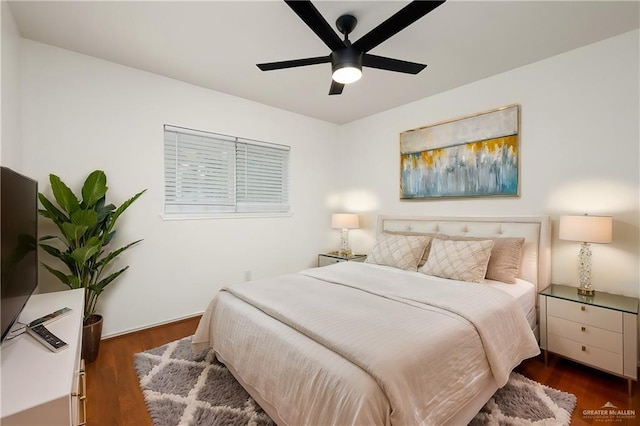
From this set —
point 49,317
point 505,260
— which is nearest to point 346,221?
point 505,260

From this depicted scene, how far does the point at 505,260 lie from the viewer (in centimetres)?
254

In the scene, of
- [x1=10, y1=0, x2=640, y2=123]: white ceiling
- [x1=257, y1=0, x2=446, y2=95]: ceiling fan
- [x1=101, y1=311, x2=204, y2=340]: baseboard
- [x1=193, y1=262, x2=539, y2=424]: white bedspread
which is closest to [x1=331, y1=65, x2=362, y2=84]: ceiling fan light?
[x1=257, y1=0, x2=446, y2=95]: ceiling fan

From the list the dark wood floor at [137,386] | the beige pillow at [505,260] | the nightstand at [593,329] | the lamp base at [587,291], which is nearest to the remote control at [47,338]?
the dark wood floor at [137,386]

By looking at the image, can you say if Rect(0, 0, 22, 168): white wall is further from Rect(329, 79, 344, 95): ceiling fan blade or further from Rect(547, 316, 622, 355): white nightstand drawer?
Rect(547, 316, 622, 355): white nightstand drawer

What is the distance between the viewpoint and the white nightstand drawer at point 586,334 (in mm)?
2000

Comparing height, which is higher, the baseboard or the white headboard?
the white headboard

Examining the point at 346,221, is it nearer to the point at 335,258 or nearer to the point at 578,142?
the point at 335,258

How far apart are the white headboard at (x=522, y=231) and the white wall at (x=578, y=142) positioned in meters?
0.12

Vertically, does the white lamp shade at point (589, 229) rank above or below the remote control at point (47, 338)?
above

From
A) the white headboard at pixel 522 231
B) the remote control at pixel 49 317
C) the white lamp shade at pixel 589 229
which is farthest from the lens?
the white headboard at pixel 522 231

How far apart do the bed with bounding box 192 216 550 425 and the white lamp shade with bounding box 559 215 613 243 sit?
31 centimetres

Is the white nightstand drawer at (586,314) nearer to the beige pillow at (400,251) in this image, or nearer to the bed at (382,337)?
the bed at (382,337)

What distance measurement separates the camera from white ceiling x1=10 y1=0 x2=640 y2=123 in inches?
76.5

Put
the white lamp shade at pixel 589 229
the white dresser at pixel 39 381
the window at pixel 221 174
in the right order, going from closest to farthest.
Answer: the white dresser at pixel 39 381
the white lamp shade at pixel 589 229
the window at pixel 221 174
